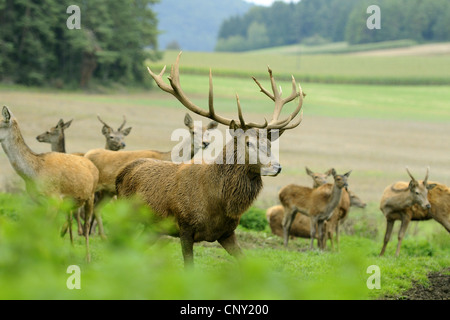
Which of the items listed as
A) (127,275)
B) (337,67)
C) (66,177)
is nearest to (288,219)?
(66,177)

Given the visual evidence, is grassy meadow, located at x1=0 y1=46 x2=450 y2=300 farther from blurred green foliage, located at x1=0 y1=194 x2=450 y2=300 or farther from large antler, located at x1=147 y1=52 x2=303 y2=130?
large antler, located at x1=147 y1=52 x2=303 y2=130

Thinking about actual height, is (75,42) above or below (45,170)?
above

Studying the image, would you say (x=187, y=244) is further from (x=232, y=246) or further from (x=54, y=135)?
(x=54, y=135)

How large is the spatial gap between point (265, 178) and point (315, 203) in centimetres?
1000

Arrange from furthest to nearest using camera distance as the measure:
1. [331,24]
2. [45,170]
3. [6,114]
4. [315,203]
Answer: [331,24], [315,203], [45,170], [6,114]

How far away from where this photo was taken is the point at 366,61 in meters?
85.7

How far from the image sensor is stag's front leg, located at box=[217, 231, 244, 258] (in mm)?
7355

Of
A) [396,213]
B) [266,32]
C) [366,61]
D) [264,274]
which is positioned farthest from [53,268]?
[266,32]

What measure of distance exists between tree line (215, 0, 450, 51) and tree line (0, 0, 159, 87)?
57521 millimetres

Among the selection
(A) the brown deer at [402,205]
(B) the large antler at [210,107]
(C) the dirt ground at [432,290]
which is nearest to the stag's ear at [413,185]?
(A) the brown deer at [402,205]

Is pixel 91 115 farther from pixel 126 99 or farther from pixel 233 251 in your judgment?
pixel 233 251

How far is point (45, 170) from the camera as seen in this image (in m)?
9.49

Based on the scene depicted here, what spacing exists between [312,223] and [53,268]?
11.6 meters

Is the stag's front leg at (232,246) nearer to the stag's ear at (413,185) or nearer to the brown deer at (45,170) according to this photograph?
the brown deer at (45,170)
